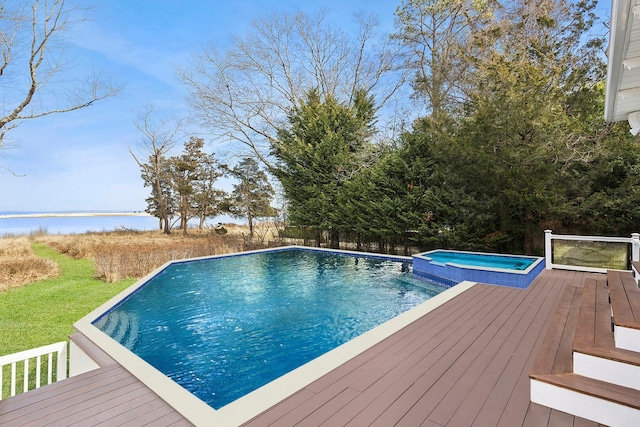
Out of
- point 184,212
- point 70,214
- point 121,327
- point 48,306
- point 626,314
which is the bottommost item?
point 48,306

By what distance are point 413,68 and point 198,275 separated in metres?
12.2

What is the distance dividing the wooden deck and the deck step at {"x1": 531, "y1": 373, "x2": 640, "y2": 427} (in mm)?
65

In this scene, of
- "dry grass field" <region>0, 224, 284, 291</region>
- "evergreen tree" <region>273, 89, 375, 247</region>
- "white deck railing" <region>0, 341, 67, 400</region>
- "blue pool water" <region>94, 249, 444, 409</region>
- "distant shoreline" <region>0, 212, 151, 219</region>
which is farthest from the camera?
"distant shoreline" <region>0, 212, 151, 219</region>

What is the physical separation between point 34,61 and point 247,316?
35.4 ft

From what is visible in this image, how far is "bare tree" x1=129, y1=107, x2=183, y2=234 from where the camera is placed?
1961cm

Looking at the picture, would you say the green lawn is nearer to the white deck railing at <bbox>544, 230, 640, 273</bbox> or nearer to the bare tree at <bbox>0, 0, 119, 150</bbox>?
the bare tree at <bbox>0, 0, 119, 150</bbox>

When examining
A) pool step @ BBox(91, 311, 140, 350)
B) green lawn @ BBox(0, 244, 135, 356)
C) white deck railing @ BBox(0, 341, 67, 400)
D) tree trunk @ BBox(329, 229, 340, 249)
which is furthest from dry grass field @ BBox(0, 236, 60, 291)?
tree trunk @ BBox(329, 229, 340, 249)

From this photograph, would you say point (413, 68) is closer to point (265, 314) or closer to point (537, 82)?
point (537, 82)

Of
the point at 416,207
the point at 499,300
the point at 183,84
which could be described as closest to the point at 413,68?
the point at 416,207

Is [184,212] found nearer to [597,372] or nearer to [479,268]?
[479,268]

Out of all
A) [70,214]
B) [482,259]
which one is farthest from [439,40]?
[70,214]

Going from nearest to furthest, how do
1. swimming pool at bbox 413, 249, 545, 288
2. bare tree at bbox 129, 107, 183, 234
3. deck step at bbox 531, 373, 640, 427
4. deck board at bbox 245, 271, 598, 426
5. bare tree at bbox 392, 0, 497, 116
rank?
deck step at bbox 531, 373, 640, 427
deck board at bbox 245, 271, 598, 426
swimming pool at bbox 413, 249, 545, 288
bare tree at bbox 392, 0, 497, 116
bare tree at bbox 129, 107, 183, 234

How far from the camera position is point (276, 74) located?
15.5 metres

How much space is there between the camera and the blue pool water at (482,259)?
736 cm
